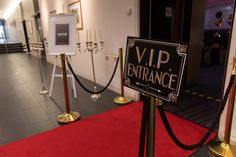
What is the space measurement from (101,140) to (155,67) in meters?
1.68

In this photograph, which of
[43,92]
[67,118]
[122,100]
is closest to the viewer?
[67,118]

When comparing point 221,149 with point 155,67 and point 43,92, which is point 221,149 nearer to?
point 155,67

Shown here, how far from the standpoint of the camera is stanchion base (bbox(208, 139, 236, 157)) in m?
1.92

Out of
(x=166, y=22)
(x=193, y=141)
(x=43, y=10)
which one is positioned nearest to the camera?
(x=193, y=141)

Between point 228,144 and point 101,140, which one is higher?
point 228,144

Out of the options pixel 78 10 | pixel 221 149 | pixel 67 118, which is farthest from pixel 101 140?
pixel 78 10

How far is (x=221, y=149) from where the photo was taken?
197cm

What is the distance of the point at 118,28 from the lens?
3.62 m

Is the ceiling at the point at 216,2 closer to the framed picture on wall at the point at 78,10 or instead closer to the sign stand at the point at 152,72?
the framed picture on wall at the point at 78,10

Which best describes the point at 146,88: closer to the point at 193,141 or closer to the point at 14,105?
the point at 193,141

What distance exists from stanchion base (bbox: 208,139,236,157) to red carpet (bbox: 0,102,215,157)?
0.22 meters

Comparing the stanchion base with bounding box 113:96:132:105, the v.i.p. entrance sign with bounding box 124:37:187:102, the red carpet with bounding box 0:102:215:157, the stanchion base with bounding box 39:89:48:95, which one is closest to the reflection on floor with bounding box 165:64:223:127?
the red carpet with bounding box 0:102:215:157

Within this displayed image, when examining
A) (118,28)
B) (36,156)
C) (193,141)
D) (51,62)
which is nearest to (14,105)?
(36,156)

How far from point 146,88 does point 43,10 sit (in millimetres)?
8078
